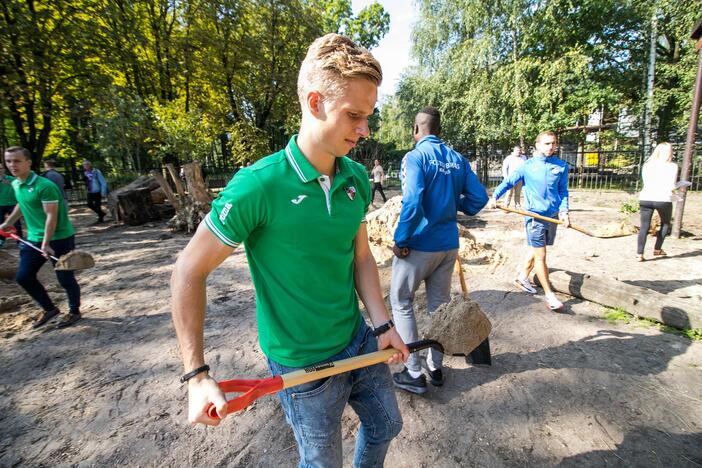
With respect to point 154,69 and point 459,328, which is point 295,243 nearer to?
point 459,328

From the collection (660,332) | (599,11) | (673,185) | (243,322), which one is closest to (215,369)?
(243,322)

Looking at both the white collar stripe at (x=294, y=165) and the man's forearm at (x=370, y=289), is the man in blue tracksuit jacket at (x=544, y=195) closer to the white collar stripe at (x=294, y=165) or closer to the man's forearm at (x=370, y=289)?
the man's forearm at (x=370, y=289)

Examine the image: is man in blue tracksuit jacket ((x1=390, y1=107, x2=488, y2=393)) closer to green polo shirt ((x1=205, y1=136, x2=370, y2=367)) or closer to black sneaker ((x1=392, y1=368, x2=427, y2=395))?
black sneaker ((x1=392, y1=368, x2=427, y2=395))

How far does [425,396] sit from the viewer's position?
2758mm

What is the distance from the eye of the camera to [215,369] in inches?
129

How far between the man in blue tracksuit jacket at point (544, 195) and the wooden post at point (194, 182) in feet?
26.2

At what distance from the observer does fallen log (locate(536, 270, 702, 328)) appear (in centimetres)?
350

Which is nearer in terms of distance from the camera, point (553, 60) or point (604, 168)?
point (553, 60)

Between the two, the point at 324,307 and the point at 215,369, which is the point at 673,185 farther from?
the point at 215,369

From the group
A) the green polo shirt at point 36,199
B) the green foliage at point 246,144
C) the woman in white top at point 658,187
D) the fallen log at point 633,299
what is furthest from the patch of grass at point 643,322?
the green foliage at point 246,144

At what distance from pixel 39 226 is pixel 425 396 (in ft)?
15.0

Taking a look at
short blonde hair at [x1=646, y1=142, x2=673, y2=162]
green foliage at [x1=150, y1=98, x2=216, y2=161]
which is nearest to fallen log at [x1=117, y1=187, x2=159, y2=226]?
green foliage at [x1=150, y1=98, x2=216, y2=161]

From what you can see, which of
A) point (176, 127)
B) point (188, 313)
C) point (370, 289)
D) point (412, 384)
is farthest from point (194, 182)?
point (188, 313)

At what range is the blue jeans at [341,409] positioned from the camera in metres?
1.35
